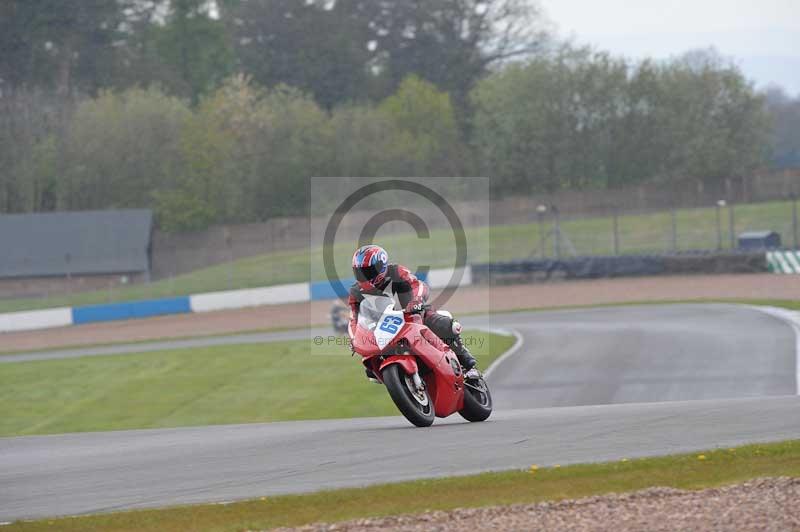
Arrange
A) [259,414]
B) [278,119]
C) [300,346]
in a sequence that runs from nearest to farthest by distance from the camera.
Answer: [259,414] → [300,346] → [278,119]

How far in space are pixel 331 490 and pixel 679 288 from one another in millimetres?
31934

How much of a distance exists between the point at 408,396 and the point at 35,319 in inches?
1471

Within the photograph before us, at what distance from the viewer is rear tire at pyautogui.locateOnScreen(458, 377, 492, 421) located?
11898 millimetres

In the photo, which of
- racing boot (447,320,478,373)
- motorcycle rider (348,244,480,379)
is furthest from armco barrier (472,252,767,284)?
motorcycle rider (348,244,480,379)

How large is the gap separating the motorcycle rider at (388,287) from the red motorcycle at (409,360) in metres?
0.09

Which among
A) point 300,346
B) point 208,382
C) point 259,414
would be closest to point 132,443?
point 259,414

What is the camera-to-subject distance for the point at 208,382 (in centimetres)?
2592

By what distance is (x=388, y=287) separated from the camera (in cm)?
1117

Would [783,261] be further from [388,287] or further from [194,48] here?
[194,48]

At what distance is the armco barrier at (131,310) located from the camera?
46406 mm

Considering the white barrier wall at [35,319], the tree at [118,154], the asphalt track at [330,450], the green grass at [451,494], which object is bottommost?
the white barrier wall at [35,319]

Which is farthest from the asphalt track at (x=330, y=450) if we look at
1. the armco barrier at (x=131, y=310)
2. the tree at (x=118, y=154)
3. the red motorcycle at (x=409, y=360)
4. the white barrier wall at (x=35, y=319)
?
the tree at (x=118, y=154)

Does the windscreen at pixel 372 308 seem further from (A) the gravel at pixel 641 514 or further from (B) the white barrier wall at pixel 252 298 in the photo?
(B) the white barrier wall at pixel 252 298

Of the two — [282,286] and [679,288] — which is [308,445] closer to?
[679,288]
